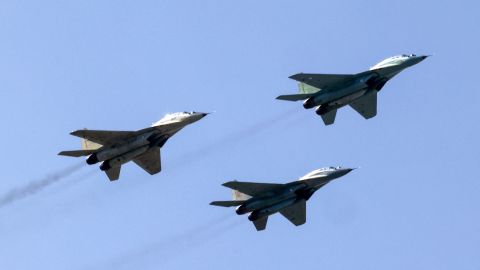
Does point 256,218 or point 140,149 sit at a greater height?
point 140,149

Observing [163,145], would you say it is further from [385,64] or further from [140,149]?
[385,64]

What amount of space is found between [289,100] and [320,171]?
687 centimetres

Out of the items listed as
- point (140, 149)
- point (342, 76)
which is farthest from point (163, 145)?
point (342, 76)

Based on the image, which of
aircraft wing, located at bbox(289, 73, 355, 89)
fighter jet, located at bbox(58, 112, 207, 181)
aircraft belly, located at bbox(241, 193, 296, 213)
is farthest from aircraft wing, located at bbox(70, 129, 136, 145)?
aircraft wing, located at bbox(289, 73, 355, 89)

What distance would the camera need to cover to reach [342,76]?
331 feet

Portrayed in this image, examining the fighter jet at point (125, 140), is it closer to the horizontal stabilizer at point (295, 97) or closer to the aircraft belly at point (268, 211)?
the horizontal stabilizer at point (295, 97)

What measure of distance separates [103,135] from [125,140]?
1.86 meters

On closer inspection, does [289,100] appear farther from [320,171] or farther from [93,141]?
[93,141]

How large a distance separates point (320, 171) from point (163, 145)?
13.7m

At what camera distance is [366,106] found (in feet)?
349

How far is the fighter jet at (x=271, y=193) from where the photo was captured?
101 meters

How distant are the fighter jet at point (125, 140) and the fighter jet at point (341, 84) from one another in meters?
9.02

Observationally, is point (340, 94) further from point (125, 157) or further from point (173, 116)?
point (125, 157)

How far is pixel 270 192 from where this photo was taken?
332ft
